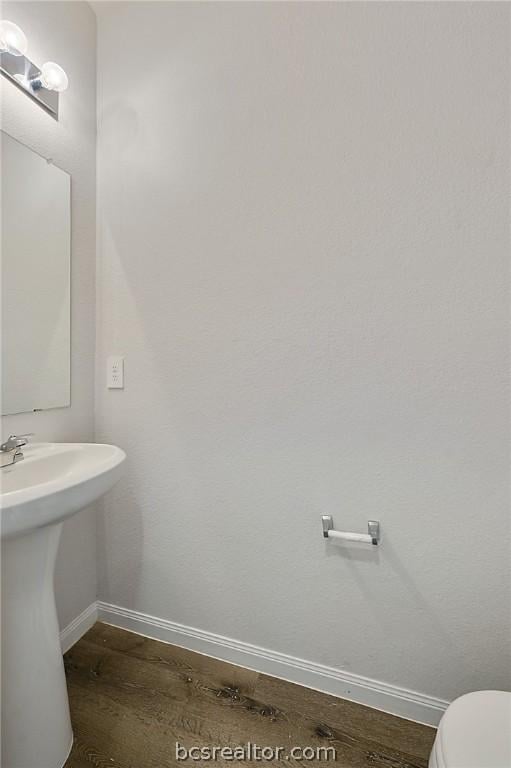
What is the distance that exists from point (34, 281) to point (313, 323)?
3.15 ft

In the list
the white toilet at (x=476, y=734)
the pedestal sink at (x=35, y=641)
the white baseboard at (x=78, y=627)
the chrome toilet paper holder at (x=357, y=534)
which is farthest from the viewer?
the white baseboard at (x=78, y=627)

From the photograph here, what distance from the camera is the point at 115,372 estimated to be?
1.43m

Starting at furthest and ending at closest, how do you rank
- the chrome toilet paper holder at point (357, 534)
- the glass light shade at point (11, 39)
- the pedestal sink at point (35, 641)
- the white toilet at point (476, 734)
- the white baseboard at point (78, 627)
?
the white baseboard at point (78, 627) < the chrome toilet paper holder at point (357, 534) < the glass light shade at point (11, 39) < the pedestal sink at point (35, 641) < the white toilet at point (476, 734)

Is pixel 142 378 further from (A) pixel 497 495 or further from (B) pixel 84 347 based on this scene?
(A) pixel 497 495

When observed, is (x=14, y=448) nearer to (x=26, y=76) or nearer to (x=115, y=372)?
(x=115, y=372)

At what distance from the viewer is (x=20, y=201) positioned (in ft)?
3.75

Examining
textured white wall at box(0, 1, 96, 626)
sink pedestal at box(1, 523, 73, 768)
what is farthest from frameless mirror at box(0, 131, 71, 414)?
sink pedestal at box(1, 523, 73, 768)

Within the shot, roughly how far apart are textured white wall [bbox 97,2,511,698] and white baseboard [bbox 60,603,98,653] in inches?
5.6

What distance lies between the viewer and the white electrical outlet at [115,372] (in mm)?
1422

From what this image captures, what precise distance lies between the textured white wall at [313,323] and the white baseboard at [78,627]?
14 centimetres

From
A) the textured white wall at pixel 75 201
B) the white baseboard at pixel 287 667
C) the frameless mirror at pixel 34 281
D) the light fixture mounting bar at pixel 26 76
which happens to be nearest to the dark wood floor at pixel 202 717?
the white baseboard at pixel 287 667

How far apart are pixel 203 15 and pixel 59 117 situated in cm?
63

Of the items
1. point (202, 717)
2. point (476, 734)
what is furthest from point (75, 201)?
point (476, 734)

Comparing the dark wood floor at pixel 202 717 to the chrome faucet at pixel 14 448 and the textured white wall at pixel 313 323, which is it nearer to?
the textured white wall at pixel 313 323
